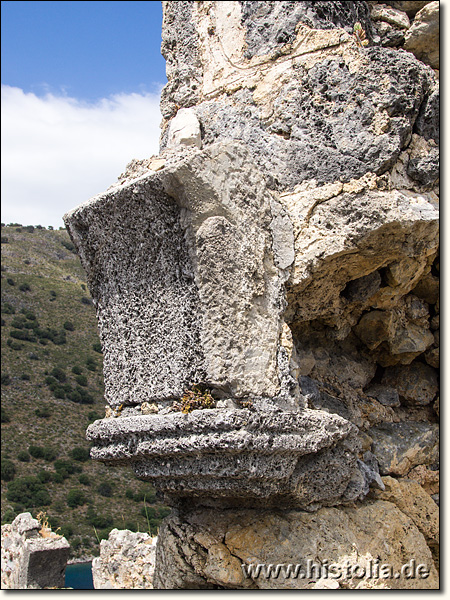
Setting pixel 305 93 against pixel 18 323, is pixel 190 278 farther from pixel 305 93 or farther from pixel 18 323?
pixel 18 323

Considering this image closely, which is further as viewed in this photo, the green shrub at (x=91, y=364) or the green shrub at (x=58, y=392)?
the green shrub at (x=91, y=364)

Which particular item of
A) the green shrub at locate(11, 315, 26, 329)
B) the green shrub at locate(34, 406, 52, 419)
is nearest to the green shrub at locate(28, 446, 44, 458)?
the green shrub at locate(34, 406, 52, 419)

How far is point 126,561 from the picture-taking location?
559cm

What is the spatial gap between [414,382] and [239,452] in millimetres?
1681

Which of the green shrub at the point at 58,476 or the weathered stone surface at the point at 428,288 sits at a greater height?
the weathered stone surface at the point at 428,288

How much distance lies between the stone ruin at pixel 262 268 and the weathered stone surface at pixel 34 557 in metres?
5.85

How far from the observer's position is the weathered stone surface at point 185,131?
9.05 ft

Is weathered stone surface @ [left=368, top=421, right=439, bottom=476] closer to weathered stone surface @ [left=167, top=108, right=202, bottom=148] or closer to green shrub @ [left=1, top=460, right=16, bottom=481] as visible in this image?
weathered stone surface @ [left=167, top=108, right=202, bottom=148]

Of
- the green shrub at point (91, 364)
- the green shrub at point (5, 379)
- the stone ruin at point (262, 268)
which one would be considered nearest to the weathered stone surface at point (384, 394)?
the stone ruin at point (262, 268)

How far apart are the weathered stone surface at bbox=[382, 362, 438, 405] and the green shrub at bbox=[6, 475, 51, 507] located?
19.0 metres

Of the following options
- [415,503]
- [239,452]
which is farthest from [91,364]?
[239,452]

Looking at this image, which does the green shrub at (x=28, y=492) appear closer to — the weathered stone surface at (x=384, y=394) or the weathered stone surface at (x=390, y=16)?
the weathered stone surface at (x=384, y=394)

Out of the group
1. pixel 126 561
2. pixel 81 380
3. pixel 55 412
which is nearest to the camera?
pixel 126 561

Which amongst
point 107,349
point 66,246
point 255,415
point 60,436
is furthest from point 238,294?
point 66,246
